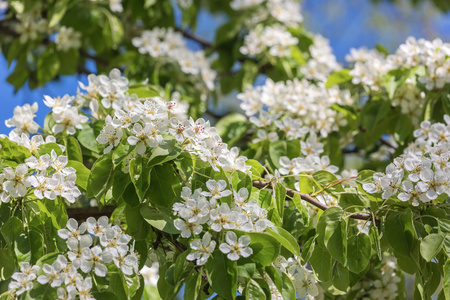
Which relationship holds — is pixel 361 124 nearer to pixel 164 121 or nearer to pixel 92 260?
pixel 164 121

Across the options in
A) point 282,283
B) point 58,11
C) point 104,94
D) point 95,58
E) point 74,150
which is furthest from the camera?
point 95,58

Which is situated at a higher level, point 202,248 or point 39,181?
point 202,248

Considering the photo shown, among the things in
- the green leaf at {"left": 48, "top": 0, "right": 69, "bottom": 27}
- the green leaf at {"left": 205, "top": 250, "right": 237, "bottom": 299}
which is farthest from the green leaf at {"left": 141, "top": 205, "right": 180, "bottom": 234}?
the green leaf at {"left": 48, "top": 0, "right": 69, "bottom": 27}

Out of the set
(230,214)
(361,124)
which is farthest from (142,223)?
(361,124)

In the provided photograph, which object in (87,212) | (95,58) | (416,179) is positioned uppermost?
(416,179)

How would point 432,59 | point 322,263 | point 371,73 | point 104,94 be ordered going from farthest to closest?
1. point 371,73
2. point 432,59
3. point 104,94
4. point 322,263

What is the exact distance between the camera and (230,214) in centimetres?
113

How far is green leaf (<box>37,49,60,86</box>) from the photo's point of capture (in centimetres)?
264

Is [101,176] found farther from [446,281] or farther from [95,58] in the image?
[95,58]

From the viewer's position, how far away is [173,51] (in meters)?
2.73

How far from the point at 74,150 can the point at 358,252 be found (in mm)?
753

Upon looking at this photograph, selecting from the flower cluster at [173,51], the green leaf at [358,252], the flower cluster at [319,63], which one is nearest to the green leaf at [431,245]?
the green leaf at [358,252]

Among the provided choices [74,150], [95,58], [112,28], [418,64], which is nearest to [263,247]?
[74,150]

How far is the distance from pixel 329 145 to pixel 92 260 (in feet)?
4.03
